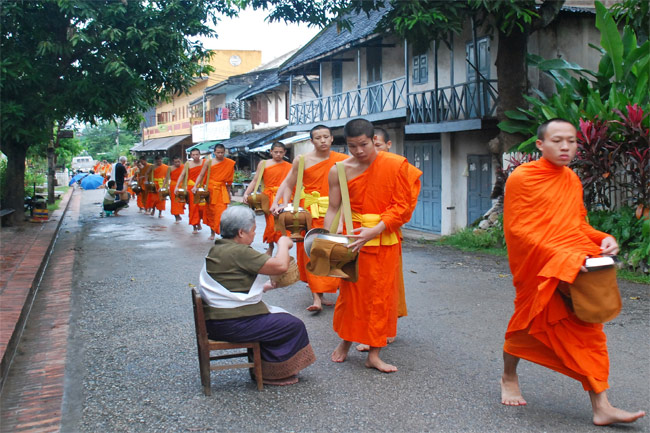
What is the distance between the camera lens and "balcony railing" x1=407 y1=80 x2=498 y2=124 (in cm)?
1415

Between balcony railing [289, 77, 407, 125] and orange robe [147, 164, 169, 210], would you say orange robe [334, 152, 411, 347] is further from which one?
orange robe [147, 164, 169, 210]

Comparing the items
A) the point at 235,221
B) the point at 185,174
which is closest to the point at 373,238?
the point at 235,221

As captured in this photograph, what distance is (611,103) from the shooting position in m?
9.24

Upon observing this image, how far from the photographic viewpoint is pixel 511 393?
13.8 ft

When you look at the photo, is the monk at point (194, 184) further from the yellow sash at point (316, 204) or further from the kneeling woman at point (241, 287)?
the kneeling woman at point (241, 287)

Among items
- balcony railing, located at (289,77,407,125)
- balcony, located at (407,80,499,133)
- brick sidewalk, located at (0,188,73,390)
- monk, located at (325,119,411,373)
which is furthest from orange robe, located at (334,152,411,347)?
balcony railing, located at (289,77,407,125)

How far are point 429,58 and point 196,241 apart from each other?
25.0ft

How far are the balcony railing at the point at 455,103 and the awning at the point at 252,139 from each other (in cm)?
1103

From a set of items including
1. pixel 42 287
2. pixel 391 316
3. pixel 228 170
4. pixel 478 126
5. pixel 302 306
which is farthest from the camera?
pixel 478 126

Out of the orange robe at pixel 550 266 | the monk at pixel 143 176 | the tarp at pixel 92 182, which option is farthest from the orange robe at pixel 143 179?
the tarp at pixel 92 182

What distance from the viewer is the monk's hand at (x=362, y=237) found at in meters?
4.66

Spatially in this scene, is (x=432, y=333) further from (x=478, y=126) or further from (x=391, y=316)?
(x=478, y=126)

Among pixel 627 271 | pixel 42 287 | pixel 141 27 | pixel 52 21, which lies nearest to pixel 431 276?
pixel 627 271

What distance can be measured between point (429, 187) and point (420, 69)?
9.81 ft
